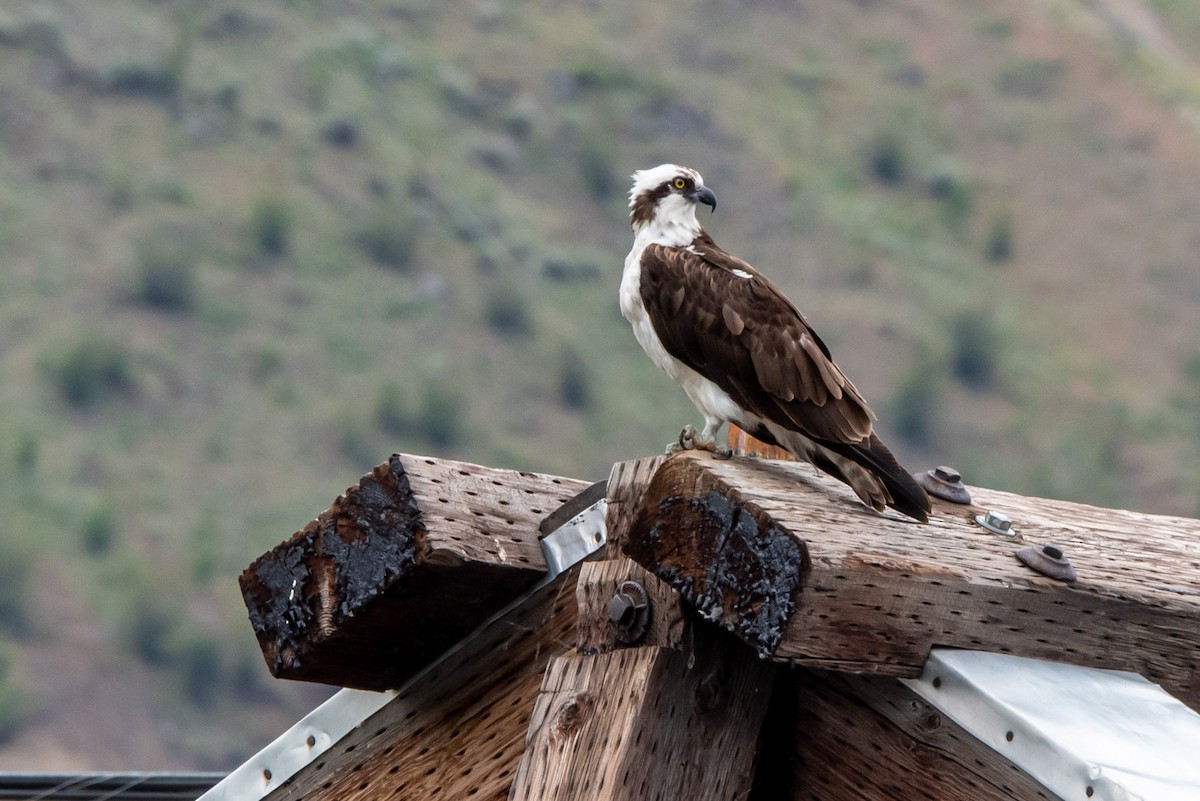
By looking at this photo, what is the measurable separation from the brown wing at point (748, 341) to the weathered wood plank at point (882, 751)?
2.62 feet

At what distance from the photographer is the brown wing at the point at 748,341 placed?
3795 millimetres

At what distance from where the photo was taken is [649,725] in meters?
2.70

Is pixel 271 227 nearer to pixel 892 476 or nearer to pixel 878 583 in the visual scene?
pixel 892 476

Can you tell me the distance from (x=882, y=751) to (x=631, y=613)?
0.46 metres

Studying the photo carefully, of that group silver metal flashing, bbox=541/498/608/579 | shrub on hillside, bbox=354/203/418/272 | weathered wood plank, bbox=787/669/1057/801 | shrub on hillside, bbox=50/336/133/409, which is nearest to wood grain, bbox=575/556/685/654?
silver metal flashing, bbox=541/498/608/579

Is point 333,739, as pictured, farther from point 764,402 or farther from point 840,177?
point 840,177

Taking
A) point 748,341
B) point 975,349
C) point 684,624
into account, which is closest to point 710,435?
point 748,341

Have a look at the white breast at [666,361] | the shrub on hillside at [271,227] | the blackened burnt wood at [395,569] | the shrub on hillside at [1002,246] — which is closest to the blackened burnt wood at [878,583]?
the blackened burnt wood at [395,569]

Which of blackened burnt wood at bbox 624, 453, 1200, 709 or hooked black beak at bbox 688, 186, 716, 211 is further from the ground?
hooked black beak at bbox 688, 186, 716, 211

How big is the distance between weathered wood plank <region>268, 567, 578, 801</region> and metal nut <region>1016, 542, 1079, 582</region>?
86 cm

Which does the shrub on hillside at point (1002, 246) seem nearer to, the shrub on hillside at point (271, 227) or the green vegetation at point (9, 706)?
the shrub on hillside at point (271, 227)

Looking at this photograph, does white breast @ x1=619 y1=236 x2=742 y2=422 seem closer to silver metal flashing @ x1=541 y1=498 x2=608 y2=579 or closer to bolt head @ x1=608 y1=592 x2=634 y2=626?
silver metal flashing @ x1=541 y1=498 x2=608 y2=579

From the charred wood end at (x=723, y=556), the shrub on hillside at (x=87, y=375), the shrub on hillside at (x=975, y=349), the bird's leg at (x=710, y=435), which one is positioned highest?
the shrub on hillside at (x=975, y=349)

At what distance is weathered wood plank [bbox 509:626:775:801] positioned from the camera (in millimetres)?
2682
